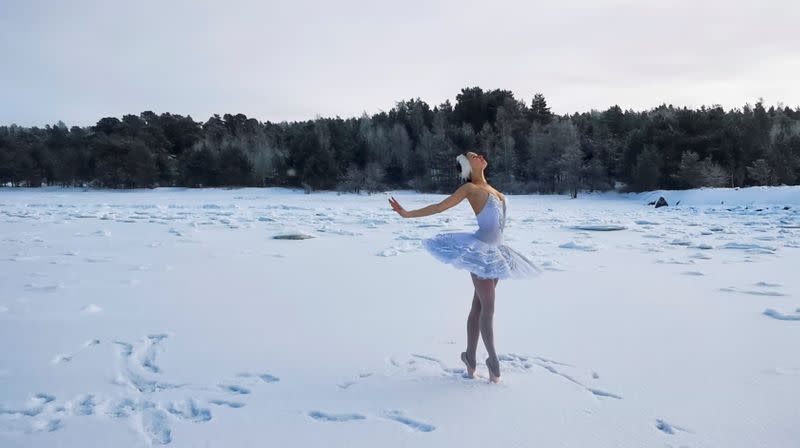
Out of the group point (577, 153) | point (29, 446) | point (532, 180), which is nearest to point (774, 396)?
point (29, 446)

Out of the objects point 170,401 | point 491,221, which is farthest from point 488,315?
point 170,401

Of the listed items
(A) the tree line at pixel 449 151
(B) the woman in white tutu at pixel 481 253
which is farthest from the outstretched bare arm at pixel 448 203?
(A) the tree line at pixel 449 151

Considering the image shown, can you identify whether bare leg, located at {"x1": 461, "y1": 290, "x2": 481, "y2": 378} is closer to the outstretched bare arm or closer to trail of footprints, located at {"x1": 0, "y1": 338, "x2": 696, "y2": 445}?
trail of footprints, located at {"x1": 0, "y1": 338, "x2": 696, "y2": 445}

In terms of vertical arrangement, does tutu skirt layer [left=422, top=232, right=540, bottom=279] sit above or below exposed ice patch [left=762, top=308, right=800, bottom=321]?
above

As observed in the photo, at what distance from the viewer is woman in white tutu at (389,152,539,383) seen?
10.8 ft

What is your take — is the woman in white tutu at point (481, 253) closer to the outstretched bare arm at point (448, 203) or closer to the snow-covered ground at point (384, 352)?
the outstretched bare arm at point (448, 203)

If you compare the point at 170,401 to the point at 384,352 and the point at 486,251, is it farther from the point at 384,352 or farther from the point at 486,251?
the point at 486,251

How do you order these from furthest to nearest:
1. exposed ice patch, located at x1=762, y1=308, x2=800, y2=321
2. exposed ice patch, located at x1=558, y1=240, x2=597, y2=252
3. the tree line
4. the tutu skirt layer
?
the tree line, exposed ice patch, located at x1=558, y1=240, x2=597, y2=252, exposed ice patch, located at x1=762, y1=308, x2=800, y2=321, the tutu skirt layer

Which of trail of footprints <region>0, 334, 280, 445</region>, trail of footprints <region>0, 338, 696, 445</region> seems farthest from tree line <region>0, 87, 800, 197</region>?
trail of footprints <region>0, 334, 280, 445</region>

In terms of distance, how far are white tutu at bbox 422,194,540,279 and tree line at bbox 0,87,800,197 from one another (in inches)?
1097

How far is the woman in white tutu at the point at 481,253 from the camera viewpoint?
331cm

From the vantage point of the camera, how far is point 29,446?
2.60 metres

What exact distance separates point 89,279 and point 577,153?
2921 cm

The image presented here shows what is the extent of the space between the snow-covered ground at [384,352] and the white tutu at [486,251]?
2.25ft
